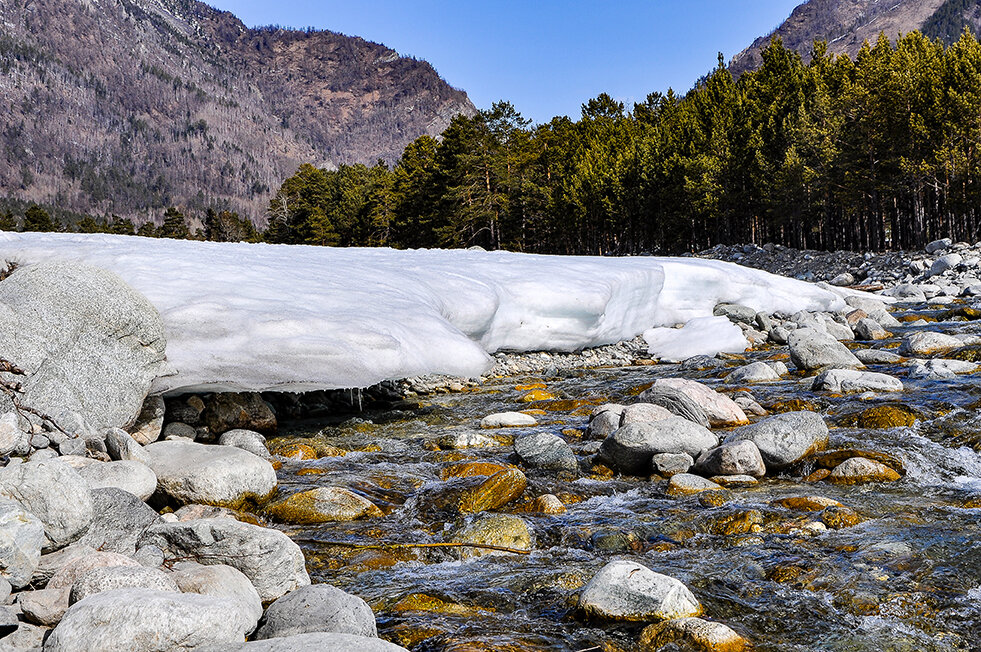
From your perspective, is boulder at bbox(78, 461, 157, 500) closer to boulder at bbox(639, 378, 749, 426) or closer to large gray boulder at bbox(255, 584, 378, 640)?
large gray boulder at bbox(255, 584, 378, 640)

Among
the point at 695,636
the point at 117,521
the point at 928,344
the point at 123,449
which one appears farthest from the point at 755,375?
the point at 117,521

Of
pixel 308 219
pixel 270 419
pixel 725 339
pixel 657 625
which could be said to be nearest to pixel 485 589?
pixel 657 625

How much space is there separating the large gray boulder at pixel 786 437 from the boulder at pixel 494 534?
8.67 ft

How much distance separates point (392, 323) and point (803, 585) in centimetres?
524

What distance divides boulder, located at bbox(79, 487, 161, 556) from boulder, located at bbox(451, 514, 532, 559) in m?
2.11

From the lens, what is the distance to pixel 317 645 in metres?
2.71

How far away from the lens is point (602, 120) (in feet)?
207

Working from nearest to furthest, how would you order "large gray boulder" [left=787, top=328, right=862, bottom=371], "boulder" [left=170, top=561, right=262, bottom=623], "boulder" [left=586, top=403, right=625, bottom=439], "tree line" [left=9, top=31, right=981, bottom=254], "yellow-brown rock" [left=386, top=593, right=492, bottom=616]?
"boulder" [left=170, top=561, right=262, bottom=623] → "yellow-brown rock" [left=386, top=593, right=492, bottom=616] → "boulder" [left=586, top=403, right=625, bottom=439] → "large gray boulder" [left=787, top=328, right=862, bottom=371] → "tree line" [left=9, top=31, right=981, bottom=254]

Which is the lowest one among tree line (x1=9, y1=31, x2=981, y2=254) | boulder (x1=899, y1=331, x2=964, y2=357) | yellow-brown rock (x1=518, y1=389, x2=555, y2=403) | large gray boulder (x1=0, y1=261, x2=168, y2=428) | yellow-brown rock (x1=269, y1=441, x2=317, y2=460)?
yellow-brown rock (x1=518, y1=389, x2=555, y2=403)

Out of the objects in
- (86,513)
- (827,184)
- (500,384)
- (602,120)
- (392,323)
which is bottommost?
(500,384)

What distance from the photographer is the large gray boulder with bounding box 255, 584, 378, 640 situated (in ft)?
11.2

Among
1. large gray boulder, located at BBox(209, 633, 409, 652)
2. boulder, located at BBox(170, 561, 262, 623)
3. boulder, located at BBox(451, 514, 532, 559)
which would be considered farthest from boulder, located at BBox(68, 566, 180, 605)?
boulder, located at BBox(451, 514, 532, 559)

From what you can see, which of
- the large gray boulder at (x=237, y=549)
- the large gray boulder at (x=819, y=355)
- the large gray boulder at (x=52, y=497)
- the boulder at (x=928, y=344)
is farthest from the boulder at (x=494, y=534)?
the boulder at (x=928, y=344)

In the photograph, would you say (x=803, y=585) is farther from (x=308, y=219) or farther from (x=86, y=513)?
(x=308, y=219)
